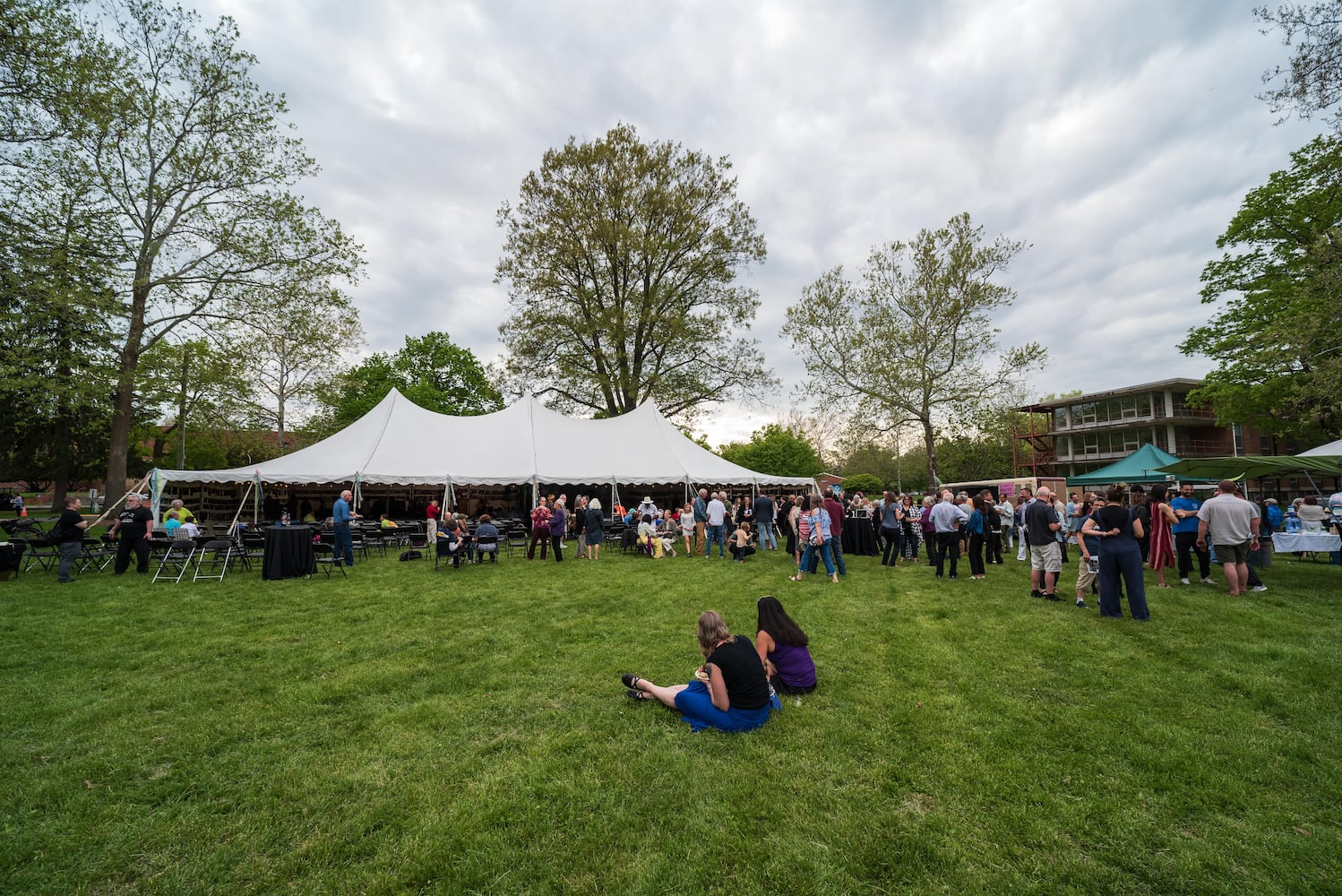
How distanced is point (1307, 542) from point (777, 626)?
10.4 m

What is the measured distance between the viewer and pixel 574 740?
3279 millimetres

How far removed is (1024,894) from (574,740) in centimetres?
227

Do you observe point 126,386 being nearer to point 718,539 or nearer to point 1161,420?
point 718,539

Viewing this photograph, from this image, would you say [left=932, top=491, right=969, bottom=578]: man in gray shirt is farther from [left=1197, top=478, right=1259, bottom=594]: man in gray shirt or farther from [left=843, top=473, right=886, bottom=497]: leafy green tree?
[left=843, top=473, right=886, bottom=497]: leafy green tree

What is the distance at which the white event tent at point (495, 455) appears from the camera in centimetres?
Result: 1427

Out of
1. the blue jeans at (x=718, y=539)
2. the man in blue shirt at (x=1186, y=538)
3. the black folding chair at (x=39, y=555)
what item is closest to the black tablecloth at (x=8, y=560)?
the black folding chair at (x=39, y=555)

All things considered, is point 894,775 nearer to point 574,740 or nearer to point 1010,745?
point 1010,745

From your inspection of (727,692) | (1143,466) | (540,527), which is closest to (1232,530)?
(1143,466)

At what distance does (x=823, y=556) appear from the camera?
9.11 m

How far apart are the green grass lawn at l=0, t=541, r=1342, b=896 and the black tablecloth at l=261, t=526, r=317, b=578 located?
3.11 m

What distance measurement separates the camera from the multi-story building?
112 feet

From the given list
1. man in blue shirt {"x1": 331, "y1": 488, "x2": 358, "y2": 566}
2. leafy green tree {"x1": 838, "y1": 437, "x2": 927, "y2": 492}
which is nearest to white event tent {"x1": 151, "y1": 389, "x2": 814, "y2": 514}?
man in blue shirt {"x1": 331, "y1": 488, "x2": 358, "y2": 566}

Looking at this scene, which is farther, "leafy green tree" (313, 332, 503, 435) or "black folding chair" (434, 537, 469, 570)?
"leafy green tree" (313, 332, 503, 435)

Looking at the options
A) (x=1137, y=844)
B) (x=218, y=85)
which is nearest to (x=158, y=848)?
(x=1137, y=844)
